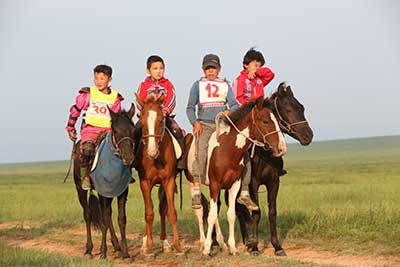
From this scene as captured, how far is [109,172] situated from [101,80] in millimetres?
1610

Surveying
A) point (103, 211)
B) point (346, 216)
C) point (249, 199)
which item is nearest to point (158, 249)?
point (103, 211)

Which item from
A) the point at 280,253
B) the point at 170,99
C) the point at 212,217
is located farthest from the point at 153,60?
the point at 280,253

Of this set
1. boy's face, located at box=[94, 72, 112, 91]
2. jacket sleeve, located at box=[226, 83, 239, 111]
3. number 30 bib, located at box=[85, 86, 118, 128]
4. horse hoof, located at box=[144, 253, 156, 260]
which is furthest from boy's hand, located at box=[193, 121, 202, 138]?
horse hoof, located at box=[144, 253, 156, 260]

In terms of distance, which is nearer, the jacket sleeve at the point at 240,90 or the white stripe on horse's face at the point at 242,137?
the white stripe on horse's face at the point at 242,137

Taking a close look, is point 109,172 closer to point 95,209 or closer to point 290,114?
point 95,209

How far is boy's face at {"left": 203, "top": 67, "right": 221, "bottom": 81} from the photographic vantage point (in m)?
10.2

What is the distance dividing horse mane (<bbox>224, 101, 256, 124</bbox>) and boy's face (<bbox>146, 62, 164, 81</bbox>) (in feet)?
4.79

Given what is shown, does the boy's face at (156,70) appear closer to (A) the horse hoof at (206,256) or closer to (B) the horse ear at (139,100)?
(B) the horse ear at (139,100)

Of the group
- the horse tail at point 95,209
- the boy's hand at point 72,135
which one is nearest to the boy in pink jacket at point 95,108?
the boy's hand at point 72,135

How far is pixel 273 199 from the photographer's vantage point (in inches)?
414

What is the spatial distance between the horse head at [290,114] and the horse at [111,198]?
228 centimetres

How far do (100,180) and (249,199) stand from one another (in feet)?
7.77

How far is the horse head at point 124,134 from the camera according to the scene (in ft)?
30.2

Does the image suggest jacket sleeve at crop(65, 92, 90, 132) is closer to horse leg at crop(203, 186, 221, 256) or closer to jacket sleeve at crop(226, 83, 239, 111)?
jacket sleeve at crop(226, 83, 239, 111)
